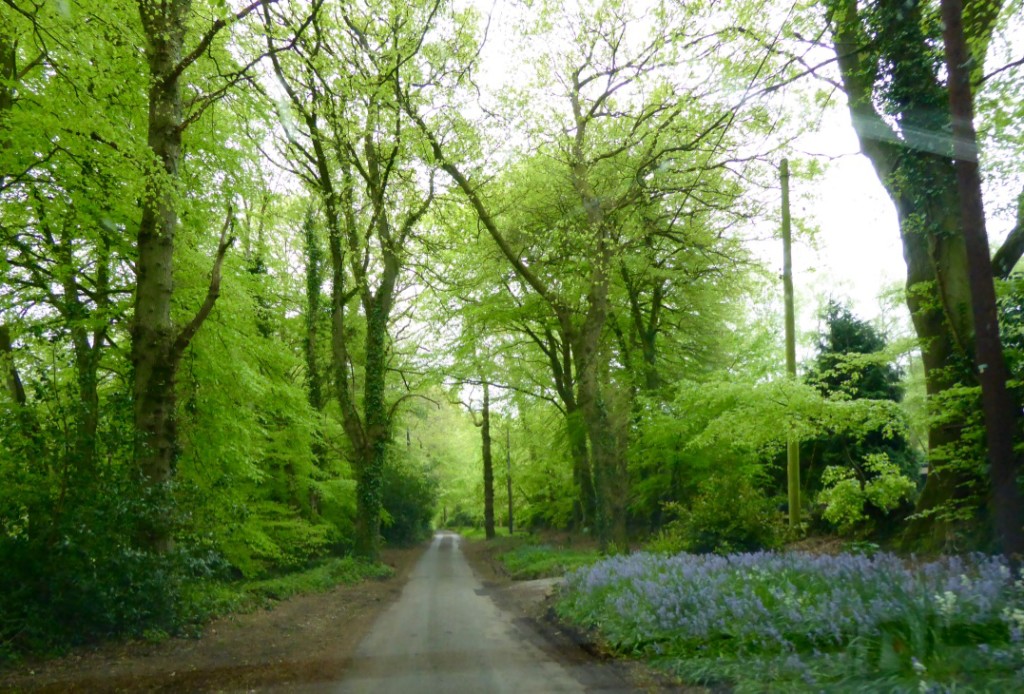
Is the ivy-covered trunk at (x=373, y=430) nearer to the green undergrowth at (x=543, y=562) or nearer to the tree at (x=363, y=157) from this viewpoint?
the tree at (x=363, y=157)

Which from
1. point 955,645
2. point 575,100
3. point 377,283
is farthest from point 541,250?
point 955,645

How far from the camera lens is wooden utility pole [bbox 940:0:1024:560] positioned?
6.73 meters

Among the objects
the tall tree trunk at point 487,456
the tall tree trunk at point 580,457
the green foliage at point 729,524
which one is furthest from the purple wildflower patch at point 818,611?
the tall tree trunk at point 487,456

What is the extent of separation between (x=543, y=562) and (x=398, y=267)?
31.1ft

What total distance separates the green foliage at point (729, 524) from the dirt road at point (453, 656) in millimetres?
4021


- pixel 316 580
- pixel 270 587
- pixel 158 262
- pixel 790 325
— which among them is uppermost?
pixel 158 262

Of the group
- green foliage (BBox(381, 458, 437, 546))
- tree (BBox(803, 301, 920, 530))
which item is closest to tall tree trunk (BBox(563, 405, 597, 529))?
tree (BBox(803, 301, 920, 530))

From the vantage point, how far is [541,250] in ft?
68.4

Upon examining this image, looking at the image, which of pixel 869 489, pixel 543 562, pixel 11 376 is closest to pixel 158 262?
pixel 11 376

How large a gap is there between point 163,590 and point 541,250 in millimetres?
13886

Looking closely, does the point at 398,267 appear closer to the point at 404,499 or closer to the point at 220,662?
the point at 220,662

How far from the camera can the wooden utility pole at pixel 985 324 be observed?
6.73 m

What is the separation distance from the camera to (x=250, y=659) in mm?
8531

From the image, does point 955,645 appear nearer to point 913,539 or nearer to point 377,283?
point 913,539
